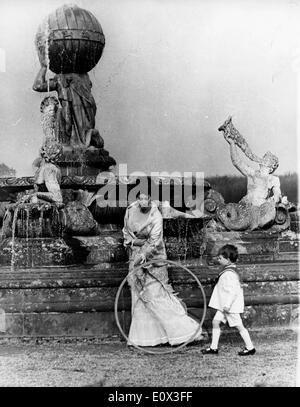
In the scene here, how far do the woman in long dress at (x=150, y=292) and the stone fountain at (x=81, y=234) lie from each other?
723mm

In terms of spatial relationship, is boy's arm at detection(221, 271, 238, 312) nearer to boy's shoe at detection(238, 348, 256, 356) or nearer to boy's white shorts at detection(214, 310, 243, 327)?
boy's white shorts at detection(214, 310, 243, 327)

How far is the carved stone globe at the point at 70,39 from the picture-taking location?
648 inches

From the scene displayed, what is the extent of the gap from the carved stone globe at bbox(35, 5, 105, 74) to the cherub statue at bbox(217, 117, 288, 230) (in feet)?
8.39

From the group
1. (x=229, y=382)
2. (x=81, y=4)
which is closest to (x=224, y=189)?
(x=81, y=4)

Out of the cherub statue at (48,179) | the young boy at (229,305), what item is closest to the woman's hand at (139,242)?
the young boy at (229,305)

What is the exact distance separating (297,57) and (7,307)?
21.0 ft

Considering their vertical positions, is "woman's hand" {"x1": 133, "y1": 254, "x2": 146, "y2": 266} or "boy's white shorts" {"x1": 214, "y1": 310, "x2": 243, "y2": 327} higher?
"woman's hand" {"x1": 133, "y1": 254, "x2": 146, "y2": 266}

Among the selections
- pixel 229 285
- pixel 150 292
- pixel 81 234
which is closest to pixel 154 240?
pixel 150 292

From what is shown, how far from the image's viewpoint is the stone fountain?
495 inches

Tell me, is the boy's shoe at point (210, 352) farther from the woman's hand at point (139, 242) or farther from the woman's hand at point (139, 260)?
the woman's hand at point (139, 242)

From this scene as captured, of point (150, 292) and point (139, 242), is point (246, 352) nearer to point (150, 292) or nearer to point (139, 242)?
point (150, 292)

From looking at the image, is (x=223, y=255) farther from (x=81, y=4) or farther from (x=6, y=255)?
(x=81, y=4)

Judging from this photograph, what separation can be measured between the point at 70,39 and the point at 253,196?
3955 millimetres

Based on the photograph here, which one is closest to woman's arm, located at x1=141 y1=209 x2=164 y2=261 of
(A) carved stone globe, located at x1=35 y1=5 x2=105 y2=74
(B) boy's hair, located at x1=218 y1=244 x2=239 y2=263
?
(B) boy's hair, located at x1=218 y1=244 x2=239 y2=263
